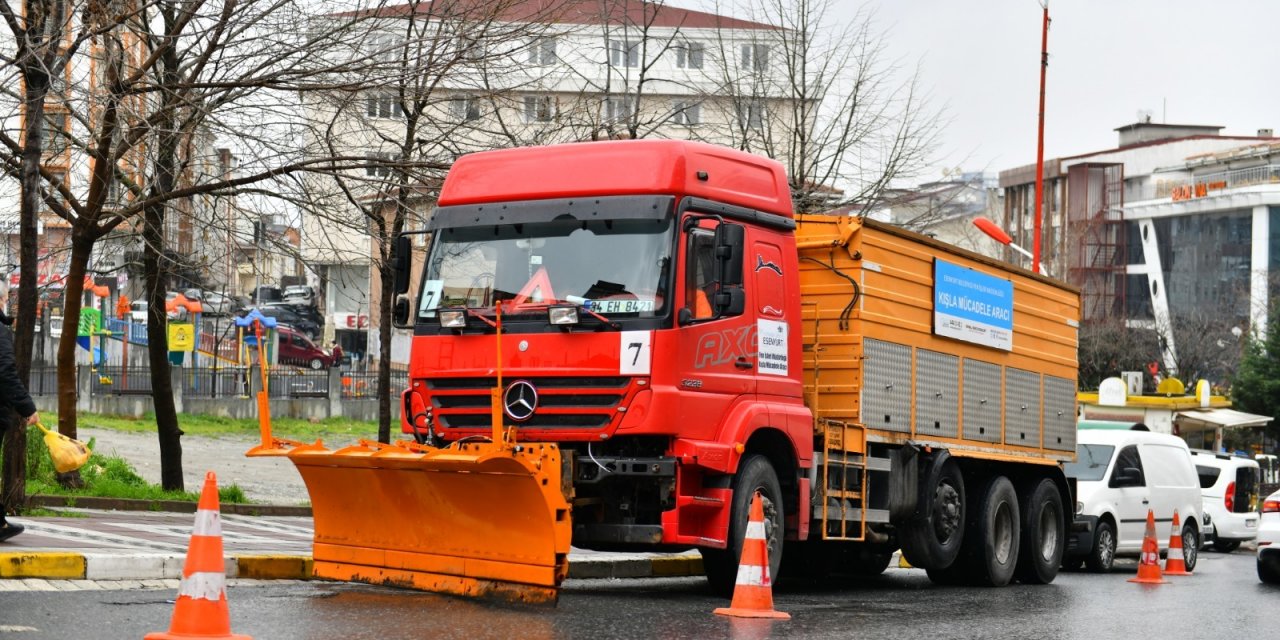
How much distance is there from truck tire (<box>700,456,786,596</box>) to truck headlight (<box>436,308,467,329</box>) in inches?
92.0

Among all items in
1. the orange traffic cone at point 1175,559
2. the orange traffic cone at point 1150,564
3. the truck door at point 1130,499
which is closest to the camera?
the orange traffic cone at point 1150,564

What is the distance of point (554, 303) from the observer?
11.5 meters

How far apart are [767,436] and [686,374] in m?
1.38

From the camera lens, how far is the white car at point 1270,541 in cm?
1786

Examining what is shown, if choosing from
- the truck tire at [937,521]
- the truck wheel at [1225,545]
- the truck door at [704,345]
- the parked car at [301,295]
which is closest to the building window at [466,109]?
the truck tire at [937,521]

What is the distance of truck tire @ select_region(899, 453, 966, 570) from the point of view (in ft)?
48.6

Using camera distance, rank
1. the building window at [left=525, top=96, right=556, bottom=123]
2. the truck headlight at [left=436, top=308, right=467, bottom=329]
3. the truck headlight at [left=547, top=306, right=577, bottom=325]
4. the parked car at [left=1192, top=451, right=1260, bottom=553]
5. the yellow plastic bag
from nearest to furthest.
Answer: the truck headlight at [left=547, top=306, right=577, bottom=325]
the truck headlight at [left=436, top=308, right=467, bottom=329]
the yellow plastic bag
the building window at [left=525, top=96, right=556, bottom=123]
the parked car at [left=1192, top=451, right=1260, bottom=553]

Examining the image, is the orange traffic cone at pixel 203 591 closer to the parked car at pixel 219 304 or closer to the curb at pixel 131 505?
the curb at pixel 131 505

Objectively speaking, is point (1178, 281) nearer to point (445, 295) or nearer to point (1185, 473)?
point (1185, 473)

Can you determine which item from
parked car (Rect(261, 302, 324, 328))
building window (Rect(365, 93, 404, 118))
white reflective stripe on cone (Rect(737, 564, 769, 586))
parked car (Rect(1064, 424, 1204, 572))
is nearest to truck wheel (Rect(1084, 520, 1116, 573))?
parked car (Rect(1064, 424, 1204, 572))

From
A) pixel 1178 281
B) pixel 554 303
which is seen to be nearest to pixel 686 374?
pixel 554 303

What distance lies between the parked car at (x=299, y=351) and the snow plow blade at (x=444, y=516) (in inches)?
1802

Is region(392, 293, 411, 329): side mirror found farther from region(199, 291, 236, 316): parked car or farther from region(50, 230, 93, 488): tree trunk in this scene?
region(199, 291, 236, 316): parked car

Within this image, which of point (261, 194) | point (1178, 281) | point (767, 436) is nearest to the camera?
point (767, 436)
